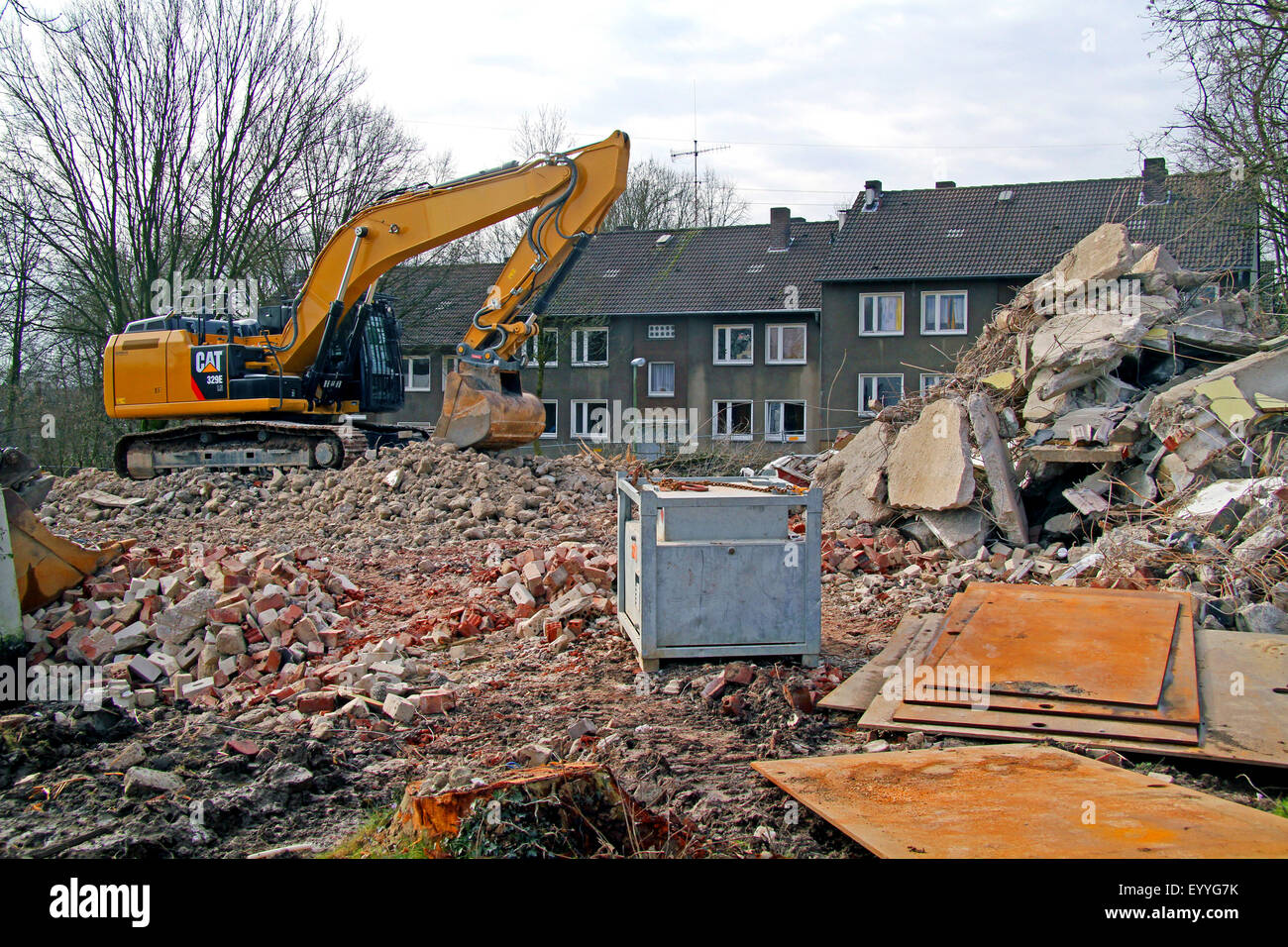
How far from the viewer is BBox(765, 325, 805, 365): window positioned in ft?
106

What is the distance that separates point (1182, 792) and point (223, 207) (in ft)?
73.2

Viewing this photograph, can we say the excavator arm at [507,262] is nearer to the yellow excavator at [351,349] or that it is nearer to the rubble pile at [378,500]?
the yellow excavator at [351,349]

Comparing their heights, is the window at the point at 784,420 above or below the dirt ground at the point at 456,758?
above

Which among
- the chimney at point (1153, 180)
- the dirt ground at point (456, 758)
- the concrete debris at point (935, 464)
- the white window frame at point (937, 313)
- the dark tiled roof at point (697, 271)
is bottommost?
the dirt ground at point (456, 758)

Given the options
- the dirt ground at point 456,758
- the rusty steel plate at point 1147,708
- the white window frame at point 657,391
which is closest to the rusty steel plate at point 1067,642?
the rusty steel plate at point 1147,708

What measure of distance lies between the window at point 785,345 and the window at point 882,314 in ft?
8.02

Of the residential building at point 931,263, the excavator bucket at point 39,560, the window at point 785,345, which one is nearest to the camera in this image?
the excavator bucket at point 39,560

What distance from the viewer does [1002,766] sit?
407 cm

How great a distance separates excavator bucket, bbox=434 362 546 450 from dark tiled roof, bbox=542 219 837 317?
1765cm

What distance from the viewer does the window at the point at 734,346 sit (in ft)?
108

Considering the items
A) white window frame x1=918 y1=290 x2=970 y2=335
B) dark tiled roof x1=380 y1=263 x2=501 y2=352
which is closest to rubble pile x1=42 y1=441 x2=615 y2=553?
dark tiled roof x1=380 y1=263 x2=501 y2=352

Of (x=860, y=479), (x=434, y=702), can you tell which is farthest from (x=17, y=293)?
(x=434, y=702)

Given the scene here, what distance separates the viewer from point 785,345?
32.5 m
